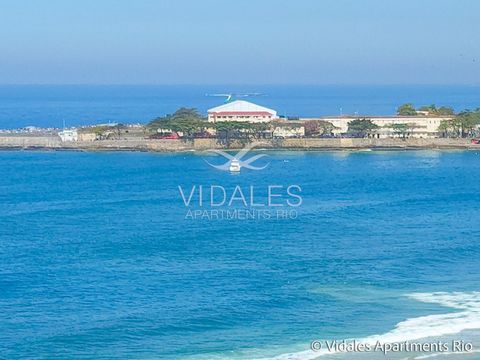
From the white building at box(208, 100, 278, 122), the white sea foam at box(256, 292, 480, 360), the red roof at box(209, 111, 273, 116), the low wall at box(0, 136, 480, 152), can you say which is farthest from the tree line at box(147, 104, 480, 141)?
the white sea foam at box(256, 292, 480, 360)

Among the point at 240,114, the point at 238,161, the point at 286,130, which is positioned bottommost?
the point at 238,161

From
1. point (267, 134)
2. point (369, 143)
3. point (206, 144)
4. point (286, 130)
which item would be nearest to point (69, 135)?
point (206, 144)

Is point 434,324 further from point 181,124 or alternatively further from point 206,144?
point 181,124

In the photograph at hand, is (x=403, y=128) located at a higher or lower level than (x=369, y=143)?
higher

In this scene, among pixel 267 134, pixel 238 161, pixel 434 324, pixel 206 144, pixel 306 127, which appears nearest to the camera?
pixel 434 324

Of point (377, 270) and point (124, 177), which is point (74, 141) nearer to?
point (124, 177)

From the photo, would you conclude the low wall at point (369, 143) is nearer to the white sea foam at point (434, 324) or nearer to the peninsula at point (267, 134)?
the peninsula at point (267, 134)

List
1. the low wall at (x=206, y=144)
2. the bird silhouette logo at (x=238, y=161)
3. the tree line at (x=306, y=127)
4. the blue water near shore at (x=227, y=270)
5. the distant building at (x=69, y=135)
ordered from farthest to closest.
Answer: the distant building at (x=69, y=135), the tree line at (x=306, y=127), the low wall at (x=206, y=144), the bird silhouette logo at (x=238, y=161), the blue water near shore at (x=227, y=270)

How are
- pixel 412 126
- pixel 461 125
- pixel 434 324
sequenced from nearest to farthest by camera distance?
pixel 434 324 → pixel 461 125 → pixel 412 126

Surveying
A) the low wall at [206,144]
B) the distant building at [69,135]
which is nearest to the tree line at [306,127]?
the low wall at [206,144]
